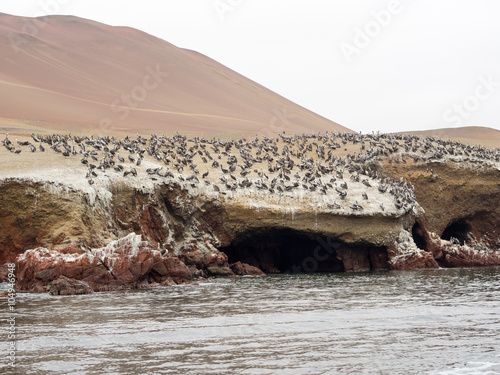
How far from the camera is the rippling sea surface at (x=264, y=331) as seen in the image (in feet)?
53.2

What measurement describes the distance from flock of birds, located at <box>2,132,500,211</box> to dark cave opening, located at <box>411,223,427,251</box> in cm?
269

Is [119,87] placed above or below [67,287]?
above

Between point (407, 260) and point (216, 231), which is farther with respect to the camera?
point (407, 260)

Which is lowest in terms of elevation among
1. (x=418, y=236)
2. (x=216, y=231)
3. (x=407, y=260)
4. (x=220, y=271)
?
(x=220, y=271)

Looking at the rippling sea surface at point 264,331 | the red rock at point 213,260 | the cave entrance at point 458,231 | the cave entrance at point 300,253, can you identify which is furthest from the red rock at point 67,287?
the cave entrance at point 458,231

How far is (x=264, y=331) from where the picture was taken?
20.9 meters

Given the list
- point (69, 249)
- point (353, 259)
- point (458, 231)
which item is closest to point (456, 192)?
point (458, 231)

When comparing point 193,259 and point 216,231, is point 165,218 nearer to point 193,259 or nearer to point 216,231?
point 193,259

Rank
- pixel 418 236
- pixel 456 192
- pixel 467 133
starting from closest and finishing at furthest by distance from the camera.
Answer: pixel 418 236 → pixel 456 192 → pixel 467 133

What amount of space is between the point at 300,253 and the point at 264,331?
1238 inches

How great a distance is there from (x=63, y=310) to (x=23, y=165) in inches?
733

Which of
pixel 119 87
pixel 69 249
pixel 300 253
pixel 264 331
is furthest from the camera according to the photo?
pixel 119 87

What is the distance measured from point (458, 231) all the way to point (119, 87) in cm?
8819

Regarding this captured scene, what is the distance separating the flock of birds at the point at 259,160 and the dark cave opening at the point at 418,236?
269cm
